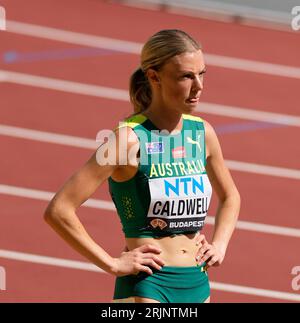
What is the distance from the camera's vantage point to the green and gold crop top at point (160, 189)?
3.93 meters

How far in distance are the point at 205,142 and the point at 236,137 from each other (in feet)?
14.0

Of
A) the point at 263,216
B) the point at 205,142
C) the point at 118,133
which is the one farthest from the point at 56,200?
the point at 263,216

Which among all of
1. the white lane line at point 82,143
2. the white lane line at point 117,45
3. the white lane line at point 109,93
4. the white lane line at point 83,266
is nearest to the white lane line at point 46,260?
the white lane line at point 83,266

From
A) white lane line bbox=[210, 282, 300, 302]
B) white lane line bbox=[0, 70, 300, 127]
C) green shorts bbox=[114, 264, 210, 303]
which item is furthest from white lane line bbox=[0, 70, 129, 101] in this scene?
green shorts bbox=[114, 264, 210, 303]

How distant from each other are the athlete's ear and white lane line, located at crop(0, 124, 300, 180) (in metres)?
4.12

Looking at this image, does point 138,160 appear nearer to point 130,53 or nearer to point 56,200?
point 56,200

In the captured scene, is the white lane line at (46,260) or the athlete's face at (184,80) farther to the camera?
the white lane line at (46,260)

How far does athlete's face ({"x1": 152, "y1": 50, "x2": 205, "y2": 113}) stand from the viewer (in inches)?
153

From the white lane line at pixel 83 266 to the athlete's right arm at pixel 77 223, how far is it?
3256mm

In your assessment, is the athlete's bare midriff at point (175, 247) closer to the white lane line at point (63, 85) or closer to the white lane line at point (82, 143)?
the white lane line at point (82, 143)

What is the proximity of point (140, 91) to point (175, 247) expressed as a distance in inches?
23.3

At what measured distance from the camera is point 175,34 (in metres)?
3.92

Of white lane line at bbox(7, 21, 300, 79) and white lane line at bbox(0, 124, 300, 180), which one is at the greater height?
white lane line at bbox(7, 21, 300, 79)

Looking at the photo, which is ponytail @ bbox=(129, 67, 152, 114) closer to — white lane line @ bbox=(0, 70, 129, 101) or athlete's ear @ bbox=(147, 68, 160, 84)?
athlete's ear @ bbox=(147, 68, 160, 84)
